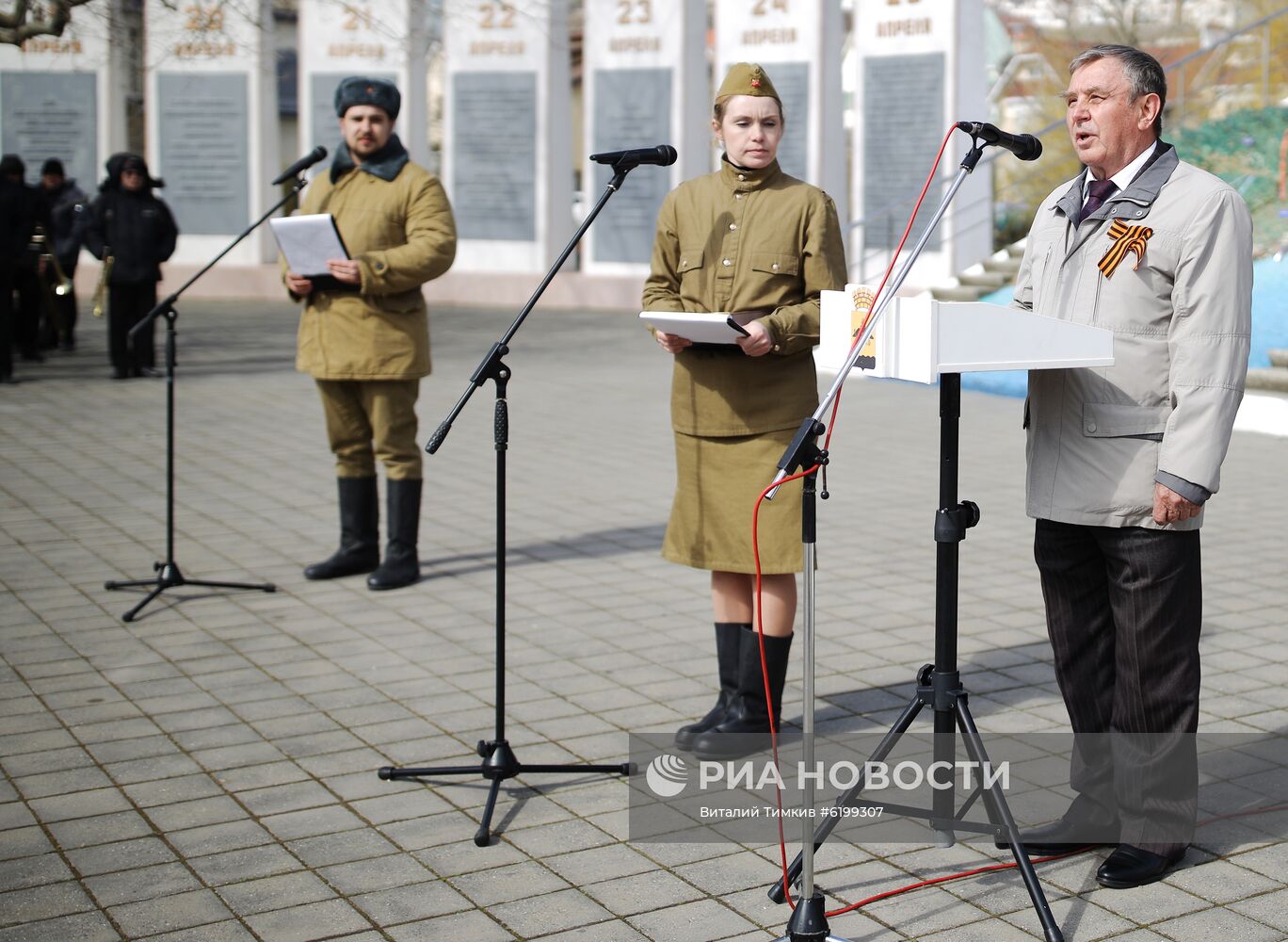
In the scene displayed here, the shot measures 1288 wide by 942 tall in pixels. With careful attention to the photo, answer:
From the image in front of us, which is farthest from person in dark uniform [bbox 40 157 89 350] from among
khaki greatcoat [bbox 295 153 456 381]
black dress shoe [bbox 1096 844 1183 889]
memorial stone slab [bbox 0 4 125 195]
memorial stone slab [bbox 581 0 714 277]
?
black dress shoe [bbox 1096 844 1183 889]

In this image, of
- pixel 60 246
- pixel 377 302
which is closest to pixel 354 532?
pixel 377 302

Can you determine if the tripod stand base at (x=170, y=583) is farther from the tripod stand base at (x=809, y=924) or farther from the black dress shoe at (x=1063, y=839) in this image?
the tripod stand base at (x=809, y=924)

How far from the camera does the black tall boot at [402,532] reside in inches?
265

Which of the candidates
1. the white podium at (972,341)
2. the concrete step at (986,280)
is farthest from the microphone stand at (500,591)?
the concrete step at (986,280)

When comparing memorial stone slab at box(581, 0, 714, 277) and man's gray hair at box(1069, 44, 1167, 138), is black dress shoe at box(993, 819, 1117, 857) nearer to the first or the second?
man's gray hair at box(1069, 44, 1167, 138)

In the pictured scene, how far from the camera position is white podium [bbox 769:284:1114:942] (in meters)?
3.16

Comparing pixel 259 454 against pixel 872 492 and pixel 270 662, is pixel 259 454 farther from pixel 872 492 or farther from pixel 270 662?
pixel 270 662

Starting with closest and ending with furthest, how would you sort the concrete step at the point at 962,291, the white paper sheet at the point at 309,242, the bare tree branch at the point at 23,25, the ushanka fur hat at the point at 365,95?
1. the white paper sheet at the point at 309,242
2. the ushanka fur hat at the point at 365,95
3. the bare tree branch at the point at 23,25
4. the concrete step at the point at 962,291

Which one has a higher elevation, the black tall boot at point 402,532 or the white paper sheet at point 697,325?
the white paper sheet at point 697,325

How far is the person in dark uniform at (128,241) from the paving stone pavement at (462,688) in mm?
3398

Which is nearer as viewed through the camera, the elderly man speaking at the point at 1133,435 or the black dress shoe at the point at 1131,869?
the elderly man speaking at the point at 1133,435

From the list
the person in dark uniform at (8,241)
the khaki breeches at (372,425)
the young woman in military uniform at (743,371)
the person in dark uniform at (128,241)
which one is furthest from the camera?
the person in dark uniform at (128,241)

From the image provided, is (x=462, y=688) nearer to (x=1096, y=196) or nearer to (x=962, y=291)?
(x=1096, y=196)

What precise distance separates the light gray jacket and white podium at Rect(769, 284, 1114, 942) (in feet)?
0.56
